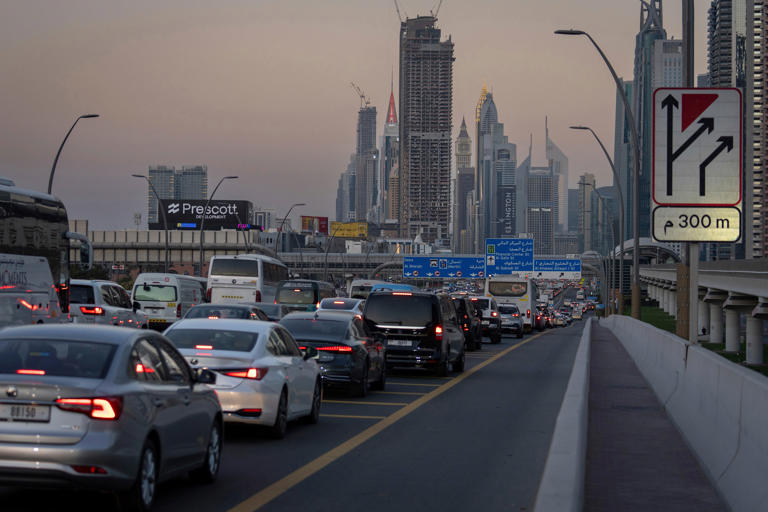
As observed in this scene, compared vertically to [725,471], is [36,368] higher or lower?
higher

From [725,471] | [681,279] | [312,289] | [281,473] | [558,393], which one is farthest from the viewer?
[312,289]

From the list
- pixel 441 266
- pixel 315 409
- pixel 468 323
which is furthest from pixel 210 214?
pixel 315 409

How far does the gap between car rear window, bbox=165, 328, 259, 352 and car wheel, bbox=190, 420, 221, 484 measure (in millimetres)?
3046

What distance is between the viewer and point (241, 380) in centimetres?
1351

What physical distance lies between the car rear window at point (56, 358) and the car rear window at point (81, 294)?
938 inches

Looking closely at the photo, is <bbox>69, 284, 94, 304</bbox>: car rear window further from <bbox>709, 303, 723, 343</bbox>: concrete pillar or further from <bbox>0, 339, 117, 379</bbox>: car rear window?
<bbox>709, 303, 723, 343</bbox>: concrete pillar

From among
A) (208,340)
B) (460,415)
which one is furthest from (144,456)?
(460,415)

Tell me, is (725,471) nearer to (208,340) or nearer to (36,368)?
(36,368)

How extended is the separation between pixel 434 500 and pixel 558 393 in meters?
12.9

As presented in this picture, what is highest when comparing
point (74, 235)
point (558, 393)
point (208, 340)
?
point (74, 235)

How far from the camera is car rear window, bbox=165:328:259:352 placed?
14.1 metres

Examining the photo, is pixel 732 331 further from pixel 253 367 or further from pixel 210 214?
pixel 210 214

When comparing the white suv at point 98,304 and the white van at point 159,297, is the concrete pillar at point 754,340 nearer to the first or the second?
the white van at point 159,297

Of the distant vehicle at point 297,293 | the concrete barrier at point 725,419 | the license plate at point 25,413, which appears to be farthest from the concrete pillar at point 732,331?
the license plate at point 25,413
